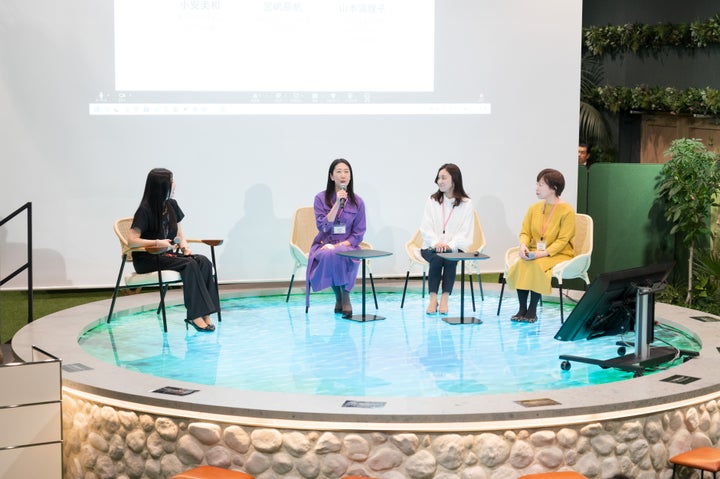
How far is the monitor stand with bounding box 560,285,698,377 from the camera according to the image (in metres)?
4.87

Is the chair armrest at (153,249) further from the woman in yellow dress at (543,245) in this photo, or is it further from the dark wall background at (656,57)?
the dark wall background at (656,57)

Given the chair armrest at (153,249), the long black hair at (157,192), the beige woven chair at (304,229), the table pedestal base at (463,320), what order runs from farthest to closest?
the beige woven chair at (304,229), the table pedestal base at (463,320), the long black hair at (157,192), the chair armrest at (153,249)

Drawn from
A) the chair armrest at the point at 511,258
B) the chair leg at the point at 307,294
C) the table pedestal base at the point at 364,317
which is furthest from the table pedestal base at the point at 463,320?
the chair leg at the point at 307,294

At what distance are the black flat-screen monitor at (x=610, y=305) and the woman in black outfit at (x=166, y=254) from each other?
104 inches

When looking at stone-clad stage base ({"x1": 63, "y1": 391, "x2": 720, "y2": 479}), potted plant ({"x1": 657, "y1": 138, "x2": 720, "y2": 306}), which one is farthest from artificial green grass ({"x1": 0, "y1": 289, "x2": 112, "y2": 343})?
potted plant ({"x1": 657, "y1": 138, "x2": 720, "y2": 306})

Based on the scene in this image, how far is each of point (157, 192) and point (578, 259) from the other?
3174 mm

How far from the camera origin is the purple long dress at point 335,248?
6965 mm

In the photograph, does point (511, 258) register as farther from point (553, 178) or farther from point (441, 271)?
point (553, 178)

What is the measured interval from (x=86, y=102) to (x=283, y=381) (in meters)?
4.02

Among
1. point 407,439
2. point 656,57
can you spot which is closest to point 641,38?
point 656,57

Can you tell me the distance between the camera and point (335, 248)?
705cm

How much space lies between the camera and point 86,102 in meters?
7.85

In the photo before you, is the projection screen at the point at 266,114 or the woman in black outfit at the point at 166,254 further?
the projection screen at the point at 266,114

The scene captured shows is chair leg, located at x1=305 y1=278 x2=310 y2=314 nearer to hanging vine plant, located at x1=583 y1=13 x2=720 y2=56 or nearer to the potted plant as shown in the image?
the potted plant
